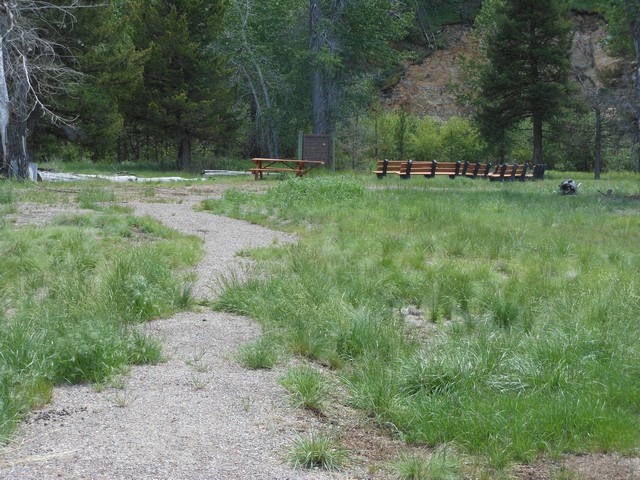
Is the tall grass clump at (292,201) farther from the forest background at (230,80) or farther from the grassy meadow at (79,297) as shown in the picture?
the forest background at (230,80)

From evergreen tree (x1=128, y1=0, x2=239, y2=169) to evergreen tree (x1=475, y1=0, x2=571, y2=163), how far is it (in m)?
14.4

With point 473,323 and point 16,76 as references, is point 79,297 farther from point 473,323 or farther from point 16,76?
point 16,76

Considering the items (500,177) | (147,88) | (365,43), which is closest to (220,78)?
(147,88)

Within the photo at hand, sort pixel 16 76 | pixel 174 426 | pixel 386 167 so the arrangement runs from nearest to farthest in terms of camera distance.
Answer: pixel 174 426, pixel 16 76, pixel 386 167

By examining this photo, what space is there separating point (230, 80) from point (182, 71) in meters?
4.99

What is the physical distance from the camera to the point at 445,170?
99.1 feet

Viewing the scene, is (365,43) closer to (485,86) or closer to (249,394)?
(485,86)

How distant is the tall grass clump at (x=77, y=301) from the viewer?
548 cm

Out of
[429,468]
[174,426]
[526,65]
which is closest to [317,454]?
[429,468]

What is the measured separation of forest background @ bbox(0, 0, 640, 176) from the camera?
29.4 meters

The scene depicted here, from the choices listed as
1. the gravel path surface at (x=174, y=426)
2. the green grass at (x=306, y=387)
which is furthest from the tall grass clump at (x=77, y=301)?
the green grass at (x=306, y=387)

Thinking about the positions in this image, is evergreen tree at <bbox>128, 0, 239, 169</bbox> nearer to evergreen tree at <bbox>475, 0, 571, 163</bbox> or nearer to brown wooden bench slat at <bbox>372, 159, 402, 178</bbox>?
brown wooden bench slat at <bbox>372, 159, 402, 178</bbox>

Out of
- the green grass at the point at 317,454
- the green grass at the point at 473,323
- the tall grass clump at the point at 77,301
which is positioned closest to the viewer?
the green grass at the point at 317,454

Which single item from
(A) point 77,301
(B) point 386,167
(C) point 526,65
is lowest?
(A) point 77,301
